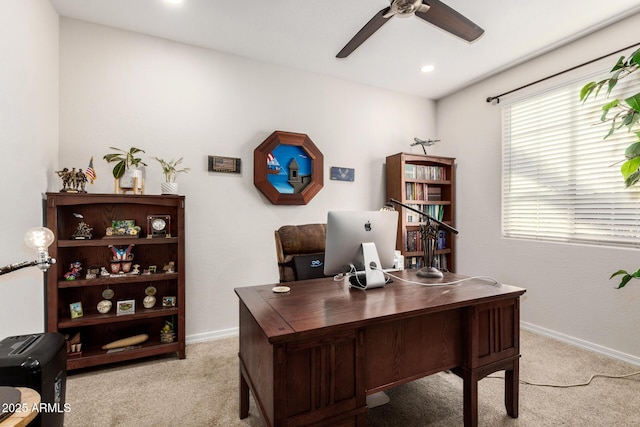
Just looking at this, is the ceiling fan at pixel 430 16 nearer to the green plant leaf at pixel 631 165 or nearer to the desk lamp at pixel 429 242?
the desk lamp at pixel 429 242

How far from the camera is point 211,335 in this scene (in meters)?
2.74

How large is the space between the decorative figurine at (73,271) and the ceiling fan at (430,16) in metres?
2.66

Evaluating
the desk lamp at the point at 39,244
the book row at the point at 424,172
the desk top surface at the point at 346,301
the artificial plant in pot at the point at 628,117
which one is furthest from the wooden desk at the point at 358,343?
the book row at the point at 424,172

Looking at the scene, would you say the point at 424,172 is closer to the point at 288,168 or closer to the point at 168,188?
the point at 288,168

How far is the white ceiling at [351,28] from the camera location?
2178 millimetres

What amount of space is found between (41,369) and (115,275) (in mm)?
1211

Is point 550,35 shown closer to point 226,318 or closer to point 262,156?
point 262,156

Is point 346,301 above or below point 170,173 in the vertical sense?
below

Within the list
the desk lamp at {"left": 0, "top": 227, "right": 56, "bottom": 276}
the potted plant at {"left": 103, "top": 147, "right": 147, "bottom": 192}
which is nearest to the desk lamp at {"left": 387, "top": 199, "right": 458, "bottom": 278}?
the desk lamp at {"left": 0, "top": 227, "right": 56, "bottom": 276}

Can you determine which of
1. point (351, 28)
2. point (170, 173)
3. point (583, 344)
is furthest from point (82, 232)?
point (583, 344)

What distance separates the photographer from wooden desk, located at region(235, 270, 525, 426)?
113 centimetres

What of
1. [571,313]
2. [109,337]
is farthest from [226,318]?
[571,313]

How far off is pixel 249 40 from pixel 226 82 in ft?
1.48

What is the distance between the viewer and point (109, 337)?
2387 millimetres
